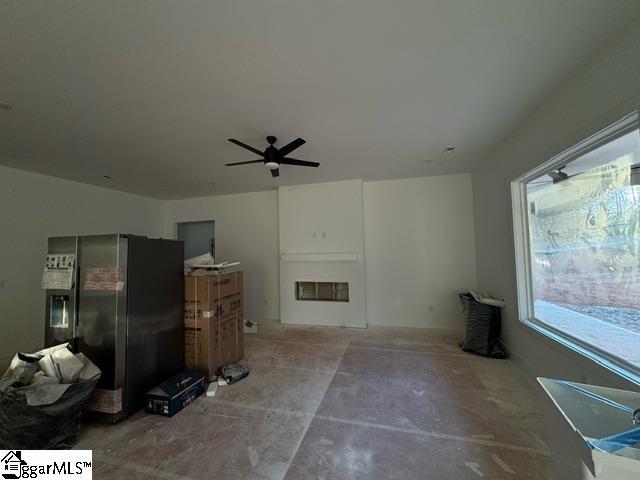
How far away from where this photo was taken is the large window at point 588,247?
1583 millimetres

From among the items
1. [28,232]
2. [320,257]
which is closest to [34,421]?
[28,232]

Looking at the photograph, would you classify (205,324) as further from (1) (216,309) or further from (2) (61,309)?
(2) (61,309)

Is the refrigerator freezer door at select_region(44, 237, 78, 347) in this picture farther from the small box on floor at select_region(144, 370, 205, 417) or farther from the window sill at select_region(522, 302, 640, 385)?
the window sill at select_region(522, 302, 640, 385)

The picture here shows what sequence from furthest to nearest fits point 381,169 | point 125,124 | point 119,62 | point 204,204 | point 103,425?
point 204,204 < point 381,169 < point 125,124 < point 103,425 < point 119,62

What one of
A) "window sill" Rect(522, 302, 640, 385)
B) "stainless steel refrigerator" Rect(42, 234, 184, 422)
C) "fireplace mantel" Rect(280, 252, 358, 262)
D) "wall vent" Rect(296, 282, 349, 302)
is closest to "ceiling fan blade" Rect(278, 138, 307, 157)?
"stainless steel refrigerator" Rect(42, 234, 184, 422)

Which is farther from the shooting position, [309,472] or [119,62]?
[119,62]

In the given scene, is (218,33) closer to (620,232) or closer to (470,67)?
(470,67)

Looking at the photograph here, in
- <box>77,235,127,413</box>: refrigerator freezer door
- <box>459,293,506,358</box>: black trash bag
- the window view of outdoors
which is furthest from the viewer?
<box>459,293,506,358</box>: black trash bag

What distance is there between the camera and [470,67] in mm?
1715

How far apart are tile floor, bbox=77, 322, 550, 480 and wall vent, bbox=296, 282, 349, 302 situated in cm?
167

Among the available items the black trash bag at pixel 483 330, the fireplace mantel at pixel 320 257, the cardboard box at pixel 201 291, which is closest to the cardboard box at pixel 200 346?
the cardboard box at pixel 201 291

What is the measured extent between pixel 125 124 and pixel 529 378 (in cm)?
491

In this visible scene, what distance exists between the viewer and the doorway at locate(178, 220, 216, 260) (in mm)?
5988

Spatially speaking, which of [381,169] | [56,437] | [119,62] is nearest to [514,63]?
[381,169]
